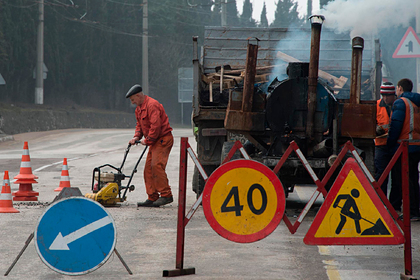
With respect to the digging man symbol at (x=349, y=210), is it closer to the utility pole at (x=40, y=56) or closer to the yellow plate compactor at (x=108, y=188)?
the yellow plate compactor at (x=108, y=188)

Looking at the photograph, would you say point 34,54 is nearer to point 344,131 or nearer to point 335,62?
point 335,62

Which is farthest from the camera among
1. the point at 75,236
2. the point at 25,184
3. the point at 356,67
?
the point at 25,184

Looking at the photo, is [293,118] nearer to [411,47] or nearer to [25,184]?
[25,184]

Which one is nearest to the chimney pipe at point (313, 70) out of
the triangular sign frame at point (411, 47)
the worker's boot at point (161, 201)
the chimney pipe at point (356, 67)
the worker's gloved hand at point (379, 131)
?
the chimney pipe at point (356, 67)

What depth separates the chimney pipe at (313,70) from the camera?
7.70m

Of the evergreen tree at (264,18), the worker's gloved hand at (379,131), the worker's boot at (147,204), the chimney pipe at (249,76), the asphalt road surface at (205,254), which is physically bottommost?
the worker's boot at (147,204)

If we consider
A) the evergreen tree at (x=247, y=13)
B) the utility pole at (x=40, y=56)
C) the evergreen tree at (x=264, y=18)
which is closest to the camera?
the utility pole at (x=40, y=56)

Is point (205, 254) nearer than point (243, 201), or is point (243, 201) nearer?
point (243, 201)

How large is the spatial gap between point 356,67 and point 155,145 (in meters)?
3.26

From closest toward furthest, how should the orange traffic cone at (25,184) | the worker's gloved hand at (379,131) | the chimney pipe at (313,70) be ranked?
the chimney pipe at (313,70) → the worker's gloved hand at (379,131) → the orange traffic cone at (25,184)

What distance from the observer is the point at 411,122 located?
8445 mm

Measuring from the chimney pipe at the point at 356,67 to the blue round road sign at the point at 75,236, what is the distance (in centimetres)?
416

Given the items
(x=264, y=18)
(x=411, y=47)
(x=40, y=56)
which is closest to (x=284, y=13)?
(x=264, y=18)

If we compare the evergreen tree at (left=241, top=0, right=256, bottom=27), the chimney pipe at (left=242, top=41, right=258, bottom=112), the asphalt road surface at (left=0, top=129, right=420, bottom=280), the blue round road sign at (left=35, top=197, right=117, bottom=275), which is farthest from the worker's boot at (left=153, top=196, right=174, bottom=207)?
the evergreen tree at (left=241, top=0, right=256, bottom=27)
